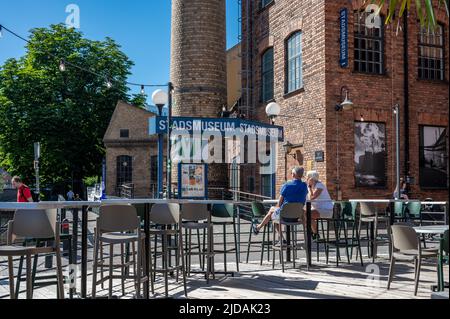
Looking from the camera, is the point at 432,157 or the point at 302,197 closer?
the point at 302,197

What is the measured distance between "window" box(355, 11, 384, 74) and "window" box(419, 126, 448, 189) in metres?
2.53

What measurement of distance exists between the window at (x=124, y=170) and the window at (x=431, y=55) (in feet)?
58.2

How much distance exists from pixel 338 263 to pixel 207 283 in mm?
2538

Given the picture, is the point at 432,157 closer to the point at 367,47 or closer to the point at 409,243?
the point at 367,47

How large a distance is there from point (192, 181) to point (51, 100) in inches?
601

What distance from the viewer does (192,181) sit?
17469 mm

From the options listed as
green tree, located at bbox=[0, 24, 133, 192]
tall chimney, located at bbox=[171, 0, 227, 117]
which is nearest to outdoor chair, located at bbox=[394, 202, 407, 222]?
tall chimney, located at bbox=[171, 0, 227, 117]

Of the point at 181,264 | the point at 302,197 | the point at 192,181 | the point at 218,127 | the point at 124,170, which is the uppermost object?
the point at 218,127

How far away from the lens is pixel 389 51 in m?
16.6

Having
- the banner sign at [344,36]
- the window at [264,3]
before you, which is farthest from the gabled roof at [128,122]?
the banner sign at [344,36]

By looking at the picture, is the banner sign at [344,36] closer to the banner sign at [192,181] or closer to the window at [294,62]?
the window at [294,62]

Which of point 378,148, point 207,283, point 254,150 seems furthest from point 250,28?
point 207,283

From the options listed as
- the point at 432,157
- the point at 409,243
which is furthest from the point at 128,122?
the point at 409,243
